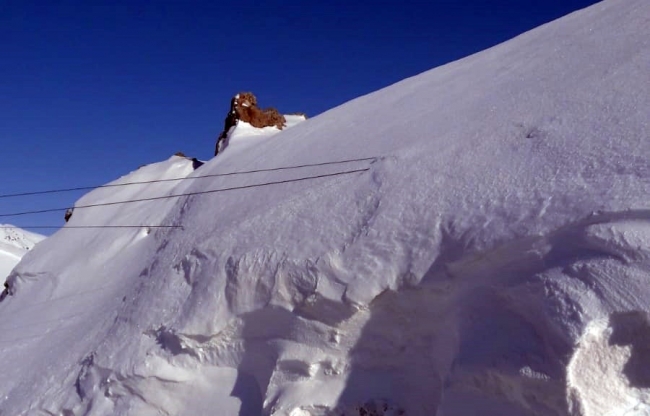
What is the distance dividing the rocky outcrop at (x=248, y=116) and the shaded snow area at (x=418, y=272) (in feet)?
13.6

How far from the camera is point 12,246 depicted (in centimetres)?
3512

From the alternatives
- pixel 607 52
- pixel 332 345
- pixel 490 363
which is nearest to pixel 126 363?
pixel 332 345

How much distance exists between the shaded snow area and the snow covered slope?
17.8 meters

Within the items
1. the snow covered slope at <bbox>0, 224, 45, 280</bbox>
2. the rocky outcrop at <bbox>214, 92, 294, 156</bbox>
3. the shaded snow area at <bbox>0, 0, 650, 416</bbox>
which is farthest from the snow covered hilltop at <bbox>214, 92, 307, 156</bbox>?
the snow covered slope at <bbox>0, 224, 45, 280</bbox>

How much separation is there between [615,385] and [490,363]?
2.25ft

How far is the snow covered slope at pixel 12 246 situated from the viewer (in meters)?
28.1

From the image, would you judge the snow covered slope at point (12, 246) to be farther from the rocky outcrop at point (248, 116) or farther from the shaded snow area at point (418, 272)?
the shaded snow area at point (418, 272)

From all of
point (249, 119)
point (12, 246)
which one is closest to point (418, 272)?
point (249, 119)

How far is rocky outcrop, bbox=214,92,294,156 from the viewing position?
1271 cm

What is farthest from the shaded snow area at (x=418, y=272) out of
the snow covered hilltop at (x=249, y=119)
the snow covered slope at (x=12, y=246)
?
the snow covered slope at (x=12, y=246)

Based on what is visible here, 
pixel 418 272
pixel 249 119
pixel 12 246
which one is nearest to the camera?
pixel 418 272

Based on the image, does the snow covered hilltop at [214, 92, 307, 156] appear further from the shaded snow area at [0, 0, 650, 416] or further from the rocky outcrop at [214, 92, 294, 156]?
the shaded snow area at [0, 0, 650, 416]

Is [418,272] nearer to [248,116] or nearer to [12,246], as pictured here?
[248,116]

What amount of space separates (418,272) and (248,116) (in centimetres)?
862
